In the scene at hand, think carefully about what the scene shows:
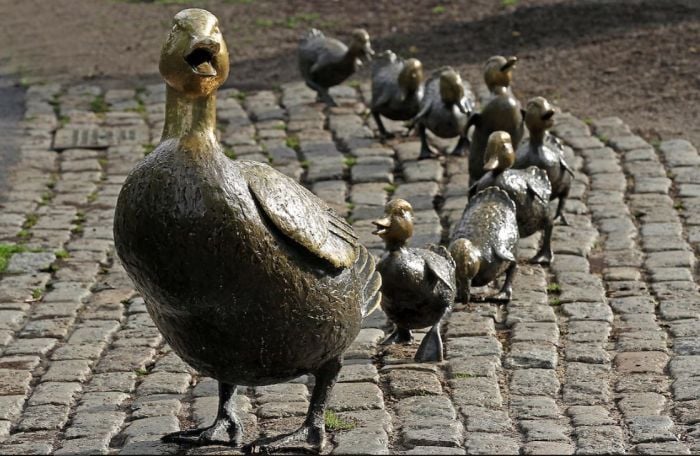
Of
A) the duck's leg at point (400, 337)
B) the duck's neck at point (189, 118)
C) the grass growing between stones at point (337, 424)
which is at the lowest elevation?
the duck's leg at point (400, 337)

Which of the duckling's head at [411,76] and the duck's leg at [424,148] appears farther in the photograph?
the duckling's head at [411,76]

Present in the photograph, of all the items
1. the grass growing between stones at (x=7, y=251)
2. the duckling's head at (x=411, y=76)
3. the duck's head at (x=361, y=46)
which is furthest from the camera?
the duck's head at (x=361, y=46)

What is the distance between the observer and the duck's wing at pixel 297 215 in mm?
5516

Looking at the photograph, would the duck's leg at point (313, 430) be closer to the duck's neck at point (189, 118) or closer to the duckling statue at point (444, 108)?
the duck's neck at point (189, 118)

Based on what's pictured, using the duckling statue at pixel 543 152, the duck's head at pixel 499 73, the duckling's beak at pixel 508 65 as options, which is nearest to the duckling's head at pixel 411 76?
the duck's head at pixel 499 73

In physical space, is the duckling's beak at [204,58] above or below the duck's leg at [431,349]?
above

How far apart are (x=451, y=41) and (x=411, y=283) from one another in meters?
7.84

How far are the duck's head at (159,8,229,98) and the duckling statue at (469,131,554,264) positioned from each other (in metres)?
3.31

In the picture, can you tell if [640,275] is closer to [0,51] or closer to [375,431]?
[375,431]

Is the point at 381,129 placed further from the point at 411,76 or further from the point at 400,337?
the point at 400,337

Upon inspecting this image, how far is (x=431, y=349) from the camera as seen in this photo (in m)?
7.30

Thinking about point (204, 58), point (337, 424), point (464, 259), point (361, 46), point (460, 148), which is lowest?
point (460, 148)

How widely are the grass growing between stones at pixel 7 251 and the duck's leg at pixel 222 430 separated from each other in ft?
10.2

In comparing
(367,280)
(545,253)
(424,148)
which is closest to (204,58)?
(367,280)
